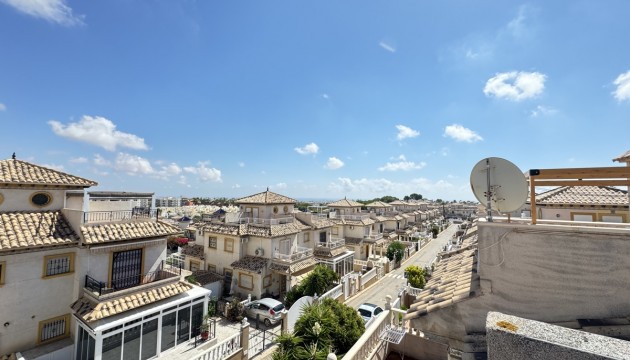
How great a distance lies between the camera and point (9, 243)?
11.3 m

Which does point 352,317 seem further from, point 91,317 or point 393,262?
point 393,262

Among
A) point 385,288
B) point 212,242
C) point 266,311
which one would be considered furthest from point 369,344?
point 212,242

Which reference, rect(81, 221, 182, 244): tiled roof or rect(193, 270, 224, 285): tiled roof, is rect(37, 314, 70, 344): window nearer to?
rect(81, 221, 182, 244): tiled roof

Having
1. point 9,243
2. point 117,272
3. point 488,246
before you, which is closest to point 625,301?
point 488,246

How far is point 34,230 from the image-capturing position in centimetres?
1251

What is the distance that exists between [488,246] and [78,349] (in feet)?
58.4

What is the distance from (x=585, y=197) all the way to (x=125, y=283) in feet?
89.0

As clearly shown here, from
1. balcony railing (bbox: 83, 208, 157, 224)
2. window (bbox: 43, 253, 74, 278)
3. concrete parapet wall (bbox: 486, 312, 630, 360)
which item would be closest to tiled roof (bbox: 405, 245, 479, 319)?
concrete parapet wall (bbox: 486, 312, 630, 360)

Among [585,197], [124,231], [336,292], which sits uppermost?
[585,197]

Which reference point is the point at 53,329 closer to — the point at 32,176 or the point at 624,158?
the point at 32,176

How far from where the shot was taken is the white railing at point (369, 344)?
6020mm

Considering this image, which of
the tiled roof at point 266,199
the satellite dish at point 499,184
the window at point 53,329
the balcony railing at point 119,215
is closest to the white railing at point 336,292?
the tiled roof at point 266,199

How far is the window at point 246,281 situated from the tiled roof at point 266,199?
7010 millimetres

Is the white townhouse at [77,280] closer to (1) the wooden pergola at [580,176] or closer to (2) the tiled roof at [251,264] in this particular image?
(2) the tiled roof at [251,264]
